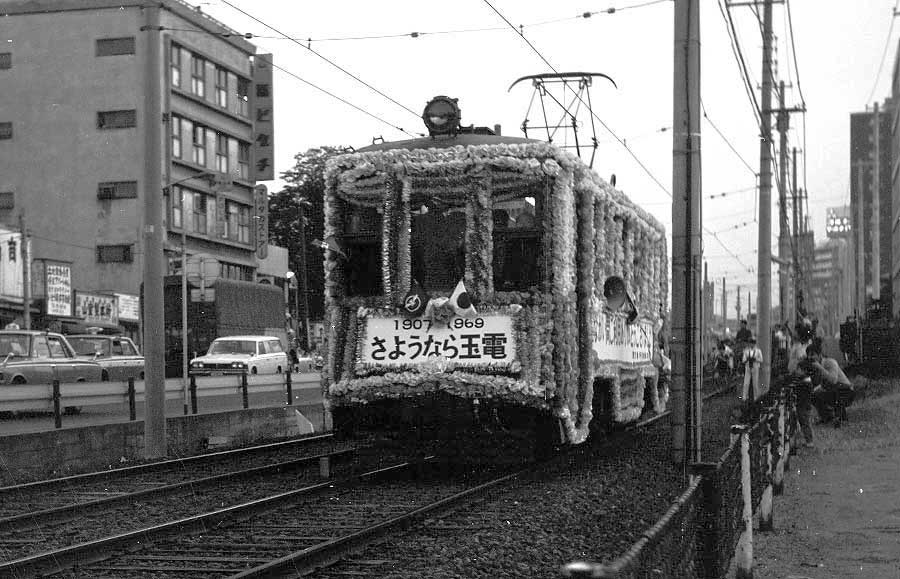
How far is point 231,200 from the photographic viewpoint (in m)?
54.2

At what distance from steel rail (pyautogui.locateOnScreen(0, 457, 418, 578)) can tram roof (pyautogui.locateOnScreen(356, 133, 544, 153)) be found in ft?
11.3

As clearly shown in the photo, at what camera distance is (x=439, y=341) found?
1208 centimetres

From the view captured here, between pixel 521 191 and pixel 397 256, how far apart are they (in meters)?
1.36

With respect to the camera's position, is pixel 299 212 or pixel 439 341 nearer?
pixel 439 341

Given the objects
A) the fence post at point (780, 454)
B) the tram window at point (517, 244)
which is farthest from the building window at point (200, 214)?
the tram window at point (517, 244)

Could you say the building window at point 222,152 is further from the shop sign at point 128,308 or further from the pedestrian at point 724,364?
the pedestrian at point 724,364

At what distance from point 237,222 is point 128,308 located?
8115mm

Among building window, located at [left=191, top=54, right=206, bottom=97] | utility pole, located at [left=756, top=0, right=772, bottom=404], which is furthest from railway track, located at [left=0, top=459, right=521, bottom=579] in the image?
building window, located at [left=191, top=54, right=206, bottom=97]

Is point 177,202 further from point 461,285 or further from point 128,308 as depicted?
point 461,285

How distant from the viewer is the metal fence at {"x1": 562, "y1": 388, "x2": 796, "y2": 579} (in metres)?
3.94

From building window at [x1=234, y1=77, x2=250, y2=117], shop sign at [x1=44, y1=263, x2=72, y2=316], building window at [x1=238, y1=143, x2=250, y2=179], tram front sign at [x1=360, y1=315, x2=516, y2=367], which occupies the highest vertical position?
building window at [x1=234, y1=77, x2=250, y2=117]

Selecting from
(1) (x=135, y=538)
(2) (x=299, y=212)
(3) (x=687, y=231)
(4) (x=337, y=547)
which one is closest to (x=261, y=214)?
(2) (x=299, y=212)

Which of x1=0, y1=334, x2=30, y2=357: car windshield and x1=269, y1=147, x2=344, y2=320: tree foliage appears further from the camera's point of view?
x1=269, y1=147, x2=344, y2=320: tree foliage

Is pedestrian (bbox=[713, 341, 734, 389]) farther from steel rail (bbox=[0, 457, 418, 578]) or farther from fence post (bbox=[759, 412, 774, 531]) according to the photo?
steel rail (bbox=[0, 457, 418, 578])
